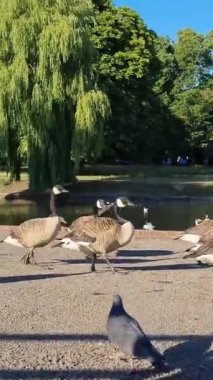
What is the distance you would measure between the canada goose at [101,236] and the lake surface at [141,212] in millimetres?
14005

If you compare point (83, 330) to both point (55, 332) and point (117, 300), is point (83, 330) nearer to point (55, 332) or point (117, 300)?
point (55, 332)

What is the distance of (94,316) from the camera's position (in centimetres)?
815

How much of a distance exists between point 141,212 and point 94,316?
2433 centimetres

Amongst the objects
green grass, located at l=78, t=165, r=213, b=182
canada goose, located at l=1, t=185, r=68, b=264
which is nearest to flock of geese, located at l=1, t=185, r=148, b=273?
canada goose, located at l=1, t=185, r=68, b=264

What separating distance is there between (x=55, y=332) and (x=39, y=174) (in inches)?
1009

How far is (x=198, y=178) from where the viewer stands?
53781 millimetres

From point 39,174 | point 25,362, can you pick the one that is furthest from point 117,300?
point 39,174

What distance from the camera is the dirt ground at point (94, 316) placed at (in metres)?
6.15

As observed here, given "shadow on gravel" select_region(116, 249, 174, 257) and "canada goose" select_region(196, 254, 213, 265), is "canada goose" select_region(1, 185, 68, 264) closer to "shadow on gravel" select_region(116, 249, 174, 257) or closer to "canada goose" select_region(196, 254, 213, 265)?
"canada goose" select_region(196, 254, 213, 265)

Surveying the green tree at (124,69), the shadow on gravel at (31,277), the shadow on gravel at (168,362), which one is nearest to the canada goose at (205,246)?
the shadow on gravel at (31,277)

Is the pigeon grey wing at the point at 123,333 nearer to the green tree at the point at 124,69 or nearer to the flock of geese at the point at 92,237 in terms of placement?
the flock of geese at the point at 92,237

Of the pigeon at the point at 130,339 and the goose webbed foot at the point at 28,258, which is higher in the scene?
the pigeon at the point at 130,339

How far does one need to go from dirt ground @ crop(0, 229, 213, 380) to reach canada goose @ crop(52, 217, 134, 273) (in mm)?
437

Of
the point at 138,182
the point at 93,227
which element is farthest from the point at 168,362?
the point at 138,182
